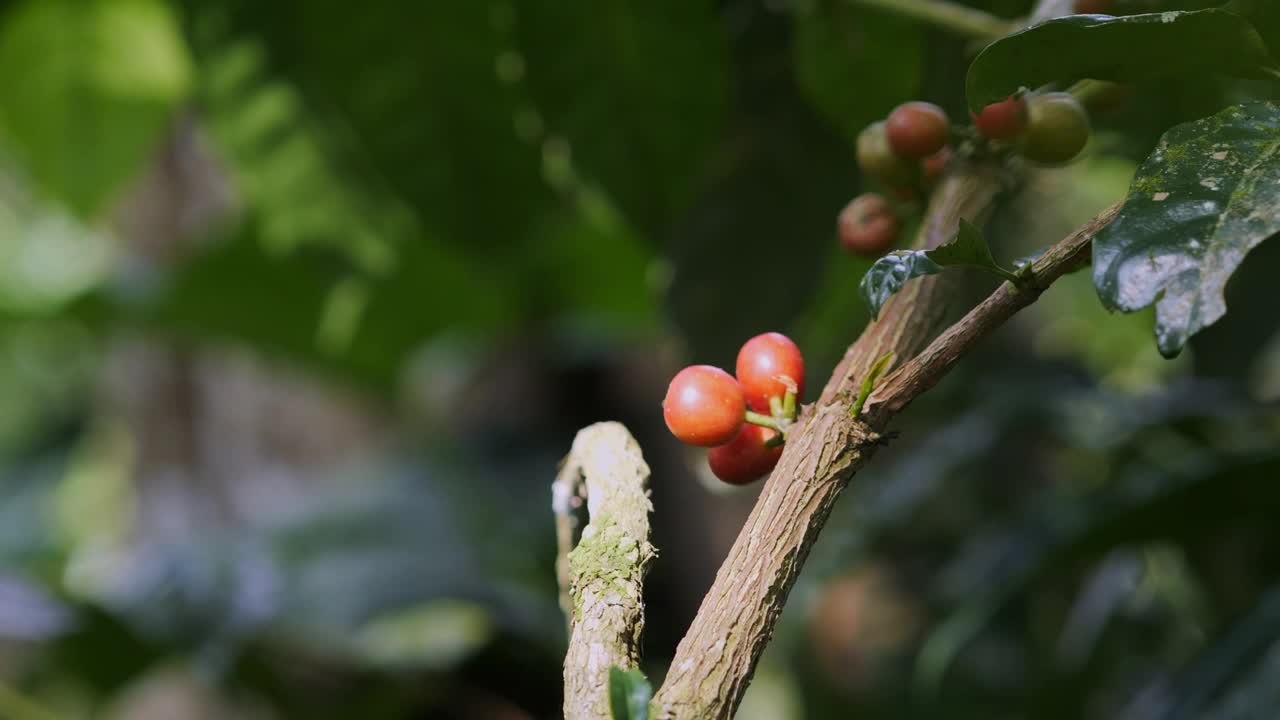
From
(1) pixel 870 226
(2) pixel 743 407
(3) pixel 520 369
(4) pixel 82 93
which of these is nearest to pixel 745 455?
(2) pixel 743 407

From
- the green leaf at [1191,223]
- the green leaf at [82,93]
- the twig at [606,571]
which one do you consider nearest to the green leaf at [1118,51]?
the green leaf at [1191,223]

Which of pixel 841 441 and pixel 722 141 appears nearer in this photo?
pixel 841 441

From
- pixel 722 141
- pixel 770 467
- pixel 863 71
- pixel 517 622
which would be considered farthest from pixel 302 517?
pixel 770 467

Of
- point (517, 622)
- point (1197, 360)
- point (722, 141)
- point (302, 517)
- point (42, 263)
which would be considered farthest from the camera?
point (42, 263)

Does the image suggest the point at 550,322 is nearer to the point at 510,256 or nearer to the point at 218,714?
the point at 218,714

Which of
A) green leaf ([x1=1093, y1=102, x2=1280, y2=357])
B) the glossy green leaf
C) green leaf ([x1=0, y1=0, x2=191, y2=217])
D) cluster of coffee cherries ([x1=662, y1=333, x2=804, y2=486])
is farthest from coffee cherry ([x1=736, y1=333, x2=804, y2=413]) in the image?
green leaf ([x1=0, y1=0, x2=191, y2=217])
